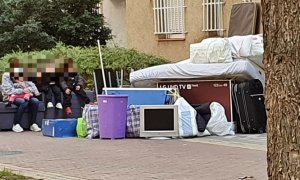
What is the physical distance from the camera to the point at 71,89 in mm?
14570

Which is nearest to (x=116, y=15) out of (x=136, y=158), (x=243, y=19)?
(x=243, y=19)

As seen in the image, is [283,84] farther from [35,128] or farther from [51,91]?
[51,91]

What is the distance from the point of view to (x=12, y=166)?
8734 millimetres

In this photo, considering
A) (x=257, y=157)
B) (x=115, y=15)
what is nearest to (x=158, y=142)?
(x=257, y=157)

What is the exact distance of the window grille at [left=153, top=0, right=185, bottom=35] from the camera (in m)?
19.8

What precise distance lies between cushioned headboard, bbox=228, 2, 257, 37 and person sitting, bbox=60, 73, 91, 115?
4966 millimetres

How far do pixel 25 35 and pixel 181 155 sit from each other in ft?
42.6

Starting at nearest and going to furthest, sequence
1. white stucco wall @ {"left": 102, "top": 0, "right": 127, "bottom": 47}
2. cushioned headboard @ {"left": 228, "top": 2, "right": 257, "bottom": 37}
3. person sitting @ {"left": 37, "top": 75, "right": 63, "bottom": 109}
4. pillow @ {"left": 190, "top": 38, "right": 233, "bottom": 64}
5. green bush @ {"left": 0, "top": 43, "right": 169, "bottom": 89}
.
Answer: pillow @ {"left": 190, "top": 38, "right": 233, "bottom": 64} → person sitting @ {"left": 37, "top": 75, "right": 63, "bottom": 109} → cushioned headboard @ {"left": 228, "top": 2, "right": 257, "bottom": 37} → green bush @ {"left": 0, "top": 43, "right": 169, "bottom": 89} → white stucco wall @ {"left": 102, "top": 0, "right": 127, "bottom": 47}

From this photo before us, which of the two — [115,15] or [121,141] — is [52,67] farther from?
[115,15]

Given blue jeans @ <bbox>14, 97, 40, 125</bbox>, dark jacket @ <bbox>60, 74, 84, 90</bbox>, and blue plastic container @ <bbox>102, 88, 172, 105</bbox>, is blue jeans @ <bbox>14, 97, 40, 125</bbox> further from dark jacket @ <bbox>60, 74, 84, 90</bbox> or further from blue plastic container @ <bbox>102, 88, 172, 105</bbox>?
blue plastic container @ <bbox>102, 88, 172, 105</bbox>

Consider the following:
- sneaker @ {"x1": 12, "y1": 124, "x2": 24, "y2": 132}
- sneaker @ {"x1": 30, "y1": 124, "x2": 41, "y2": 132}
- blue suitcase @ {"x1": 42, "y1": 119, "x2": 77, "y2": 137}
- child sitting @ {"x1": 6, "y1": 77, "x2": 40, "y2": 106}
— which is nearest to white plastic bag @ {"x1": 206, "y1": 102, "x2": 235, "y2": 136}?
blue suitcase @ {"x1": 42, "y1": 119, "x2": 77, "y2": 137}

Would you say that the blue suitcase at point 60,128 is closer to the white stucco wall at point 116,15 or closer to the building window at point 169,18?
the building window at point 169,18

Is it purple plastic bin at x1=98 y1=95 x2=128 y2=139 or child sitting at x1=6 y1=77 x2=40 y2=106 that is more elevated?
child sitting at x1=6 y1=77 x2=40 y2=106

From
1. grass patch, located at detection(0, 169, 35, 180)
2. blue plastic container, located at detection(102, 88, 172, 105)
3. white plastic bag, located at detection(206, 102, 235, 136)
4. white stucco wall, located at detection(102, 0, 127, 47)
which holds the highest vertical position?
white stucco wall, located at detection(102, 0, 127, 47)
